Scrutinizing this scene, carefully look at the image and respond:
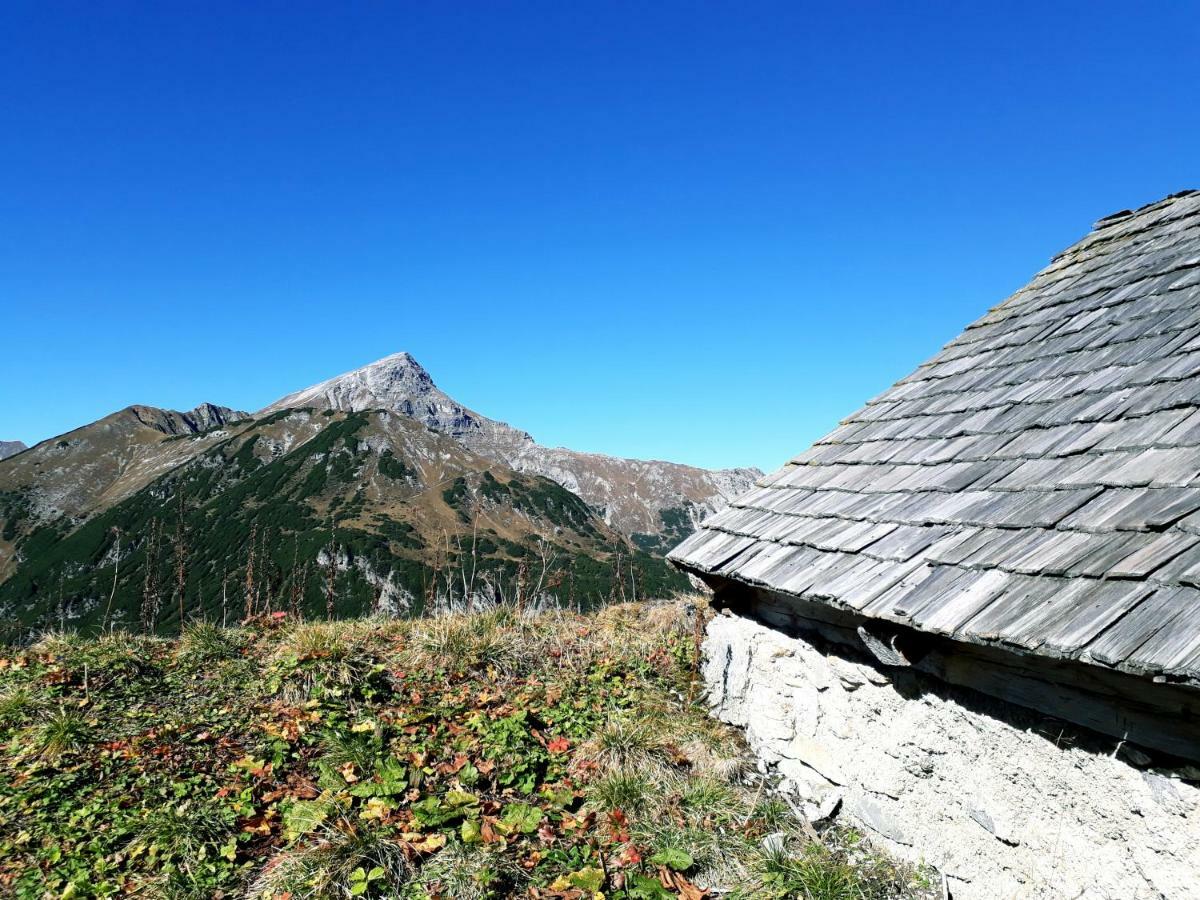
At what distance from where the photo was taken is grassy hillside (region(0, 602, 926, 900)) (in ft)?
13.0

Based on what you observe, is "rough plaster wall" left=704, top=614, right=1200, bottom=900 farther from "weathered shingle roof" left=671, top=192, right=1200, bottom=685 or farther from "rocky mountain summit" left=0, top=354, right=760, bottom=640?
"rocky mountain summit" left=0, top=354, right=760, bottom=640

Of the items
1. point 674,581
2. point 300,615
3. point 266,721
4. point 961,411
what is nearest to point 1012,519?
point 961,411

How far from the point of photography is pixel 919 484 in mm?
4496

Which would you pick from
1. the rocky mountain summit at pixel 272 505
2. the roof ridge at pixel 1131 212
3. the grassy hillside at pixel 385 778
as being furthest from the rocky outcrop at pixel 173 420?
the roof ridge at pixel 1131 212

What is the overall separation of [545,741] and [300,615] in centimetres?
452

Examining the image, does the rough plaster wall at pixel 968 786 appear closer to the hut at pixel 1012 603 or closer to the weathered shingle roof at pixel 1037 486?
the hut at pixel 1012 603

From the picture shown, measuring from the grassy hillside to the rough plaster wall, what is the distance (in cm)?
32

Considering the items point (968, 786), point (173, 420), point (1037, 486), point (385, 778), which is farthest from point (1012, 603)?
point (173, 420)

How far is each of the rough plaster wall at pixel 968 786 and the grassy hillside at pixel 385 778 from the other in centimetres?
32

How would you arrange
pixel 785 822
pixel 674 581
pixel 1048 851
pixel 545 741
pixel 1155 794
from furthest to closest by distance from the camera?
pixel 674 581, pixel 545 741, pixel 785 822, pixel 1048 851, pixel 1155 794

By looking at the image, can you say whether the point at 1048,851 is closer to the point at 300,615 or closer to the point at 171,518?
the point at 300,615

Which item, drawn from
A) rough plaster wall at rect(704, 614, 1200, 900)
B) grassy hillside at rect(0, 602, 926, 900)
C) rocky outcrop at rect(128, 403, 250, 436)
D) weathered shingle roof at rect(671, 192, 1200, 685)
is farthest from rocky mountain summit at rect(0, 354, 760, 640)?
rough plaster wall at rect(704, 614, 1200, 900)

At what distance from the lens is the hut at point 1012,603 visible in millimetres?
2666

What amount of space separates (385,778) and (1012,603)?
4.23 metres
